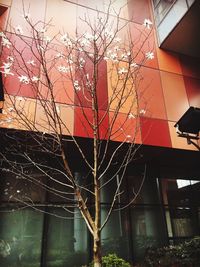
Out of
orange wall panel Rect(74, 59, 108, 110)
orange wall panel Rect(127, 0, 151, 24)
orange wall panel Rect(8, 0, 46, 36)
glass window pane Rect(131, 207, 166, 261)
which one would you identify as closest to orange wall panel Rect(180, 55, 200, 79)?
orange wall panel Rect(127, 0, 151, 24)

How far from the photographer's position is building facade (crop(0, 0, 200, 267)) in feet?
29.2

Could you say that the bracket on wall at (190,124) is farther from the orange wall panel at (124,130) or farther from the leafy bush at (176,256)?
the leafy bush at (176,256)

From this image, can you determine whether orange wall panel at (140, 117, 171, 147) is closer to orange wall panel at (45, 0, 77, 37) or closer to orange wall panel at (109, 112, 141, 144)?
orange wall panel at (109, 112, 141, 144)

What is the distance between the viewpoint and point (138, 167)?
38.3ft

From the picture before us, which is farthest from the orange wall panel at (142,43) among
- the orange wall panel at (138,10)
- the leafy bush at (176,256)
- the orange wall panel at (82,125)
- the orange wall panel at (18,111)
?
the leafy bush at (176,256)

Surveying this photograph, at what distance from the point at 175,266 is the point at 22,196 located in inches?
234

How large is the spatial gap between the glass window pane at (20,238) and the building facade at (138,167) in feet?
0.10

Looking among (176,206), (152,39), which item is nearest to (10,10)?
(152,39)

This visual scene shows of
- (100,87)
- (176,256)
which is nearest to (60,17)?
(100,87)

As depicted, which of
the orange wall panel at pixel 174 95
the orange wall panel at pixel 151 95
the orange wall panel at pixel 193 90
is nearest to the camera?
the orange wall panel at pixel 151 95

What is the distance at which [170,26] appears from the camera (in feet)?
41.0

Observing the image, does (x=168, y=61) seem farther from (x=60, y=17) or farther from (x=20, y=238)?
(x=20, y=238)

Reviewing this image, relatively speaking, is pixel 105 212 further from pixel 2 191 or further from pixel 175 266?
pixel 2 191

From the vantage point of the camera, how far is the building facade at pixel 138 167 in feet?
29.2
